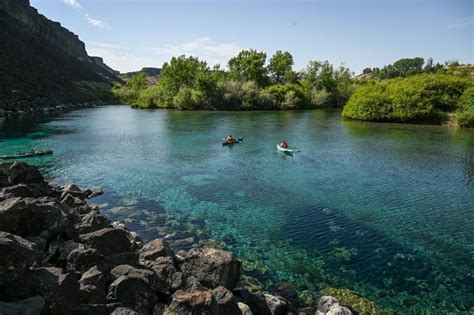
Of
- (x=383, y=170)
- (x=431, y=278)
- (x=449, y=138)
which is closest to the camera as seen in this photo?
(x=431, y=278)

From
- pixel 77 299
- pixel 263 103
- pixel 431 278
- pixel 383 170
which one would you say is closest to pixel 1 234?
pixel 77 299

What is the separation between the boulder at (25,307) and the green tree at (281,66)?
135993 millimetres

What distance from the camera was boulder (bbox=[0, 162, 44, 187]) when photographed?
20.5m

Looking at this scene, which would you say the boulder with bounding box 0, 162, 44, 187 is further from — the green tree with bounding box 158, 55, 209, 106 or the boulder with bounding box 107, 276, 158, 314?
the green tree with bounding box 158, 55, 209, 106

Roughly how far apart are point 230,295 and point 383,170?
27.2 meters

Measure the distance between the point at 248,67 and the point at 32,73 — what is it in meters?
73.7

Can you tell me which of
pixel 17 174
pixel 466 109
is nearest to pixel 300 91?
pixel 466 109

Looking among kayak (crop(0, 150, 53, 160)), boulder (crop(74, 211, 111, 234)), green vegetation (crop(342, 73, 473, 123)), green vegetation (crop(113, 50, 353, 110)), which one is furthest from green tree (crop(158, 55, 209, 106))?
boulder (crop(74, 211, 111, 234))

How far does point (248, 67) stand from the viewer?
425 feet

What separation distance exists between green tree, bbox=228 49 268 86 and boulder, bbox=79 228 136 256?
390 ft

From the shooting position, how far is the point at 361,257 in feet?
54.7

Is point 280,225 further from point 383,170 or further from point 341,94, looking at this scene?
point 341,94

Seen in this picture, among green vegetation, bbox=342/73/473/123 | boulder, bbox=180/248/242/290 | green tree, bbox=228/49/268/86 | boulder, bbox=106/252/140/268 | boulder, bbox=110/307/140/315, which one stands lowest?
boulder, bbox=180/248/242/290

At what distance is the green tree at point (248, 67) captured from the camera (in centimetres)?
12938
